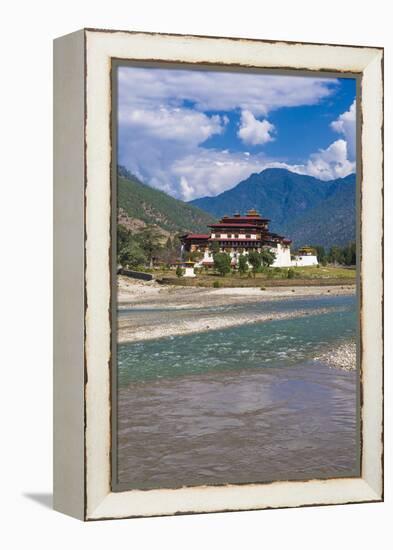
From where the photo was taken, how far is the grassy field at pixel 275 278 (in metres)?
8.62

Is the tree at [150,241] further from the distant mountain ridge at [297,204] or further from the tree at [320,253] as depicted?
the tree at [320,253]

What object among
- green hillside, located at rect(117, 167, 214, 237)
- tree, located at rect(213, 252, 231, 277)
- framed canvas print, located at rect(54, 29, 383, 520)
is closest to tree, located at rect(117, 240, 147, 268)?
framed canvas print, located at rect(54, 29, 383, 520)

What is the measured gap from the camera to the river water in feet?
26.9

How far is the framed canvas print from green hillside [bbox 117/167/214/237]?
2 centimetres

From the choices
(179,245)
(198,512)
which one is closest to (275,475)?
(198,512)

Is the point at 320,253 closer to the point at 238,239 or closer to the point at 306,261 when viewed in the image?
the point at 306,261

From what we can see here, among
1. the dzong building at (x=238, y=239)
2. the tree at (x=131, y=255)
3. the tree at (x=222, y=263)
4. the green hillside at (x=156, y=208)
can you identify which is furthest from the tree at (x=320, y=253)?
the tree at (x=131, y=255)

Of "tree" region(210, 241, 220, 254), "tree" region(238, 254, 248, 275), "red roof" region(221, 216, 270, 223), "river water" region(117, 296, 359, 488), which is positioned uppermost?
"red roof" region(221, 216, 270, 223)

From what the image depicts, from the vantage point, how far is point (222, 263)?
8688mm

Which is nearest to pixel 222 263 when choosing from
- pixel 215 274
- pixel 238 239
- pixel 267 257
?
pixel 215 274

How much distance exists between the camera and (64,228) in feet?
26.9

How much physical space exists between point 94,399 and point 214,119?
2181 millimetres

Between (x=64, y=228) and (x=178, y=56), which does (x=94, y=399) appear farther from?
(x=178, y=56)

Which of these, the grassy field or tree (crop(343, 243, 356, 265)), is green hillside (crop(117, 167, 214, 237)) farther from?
tree (crop(343, 243, 356, 265))
